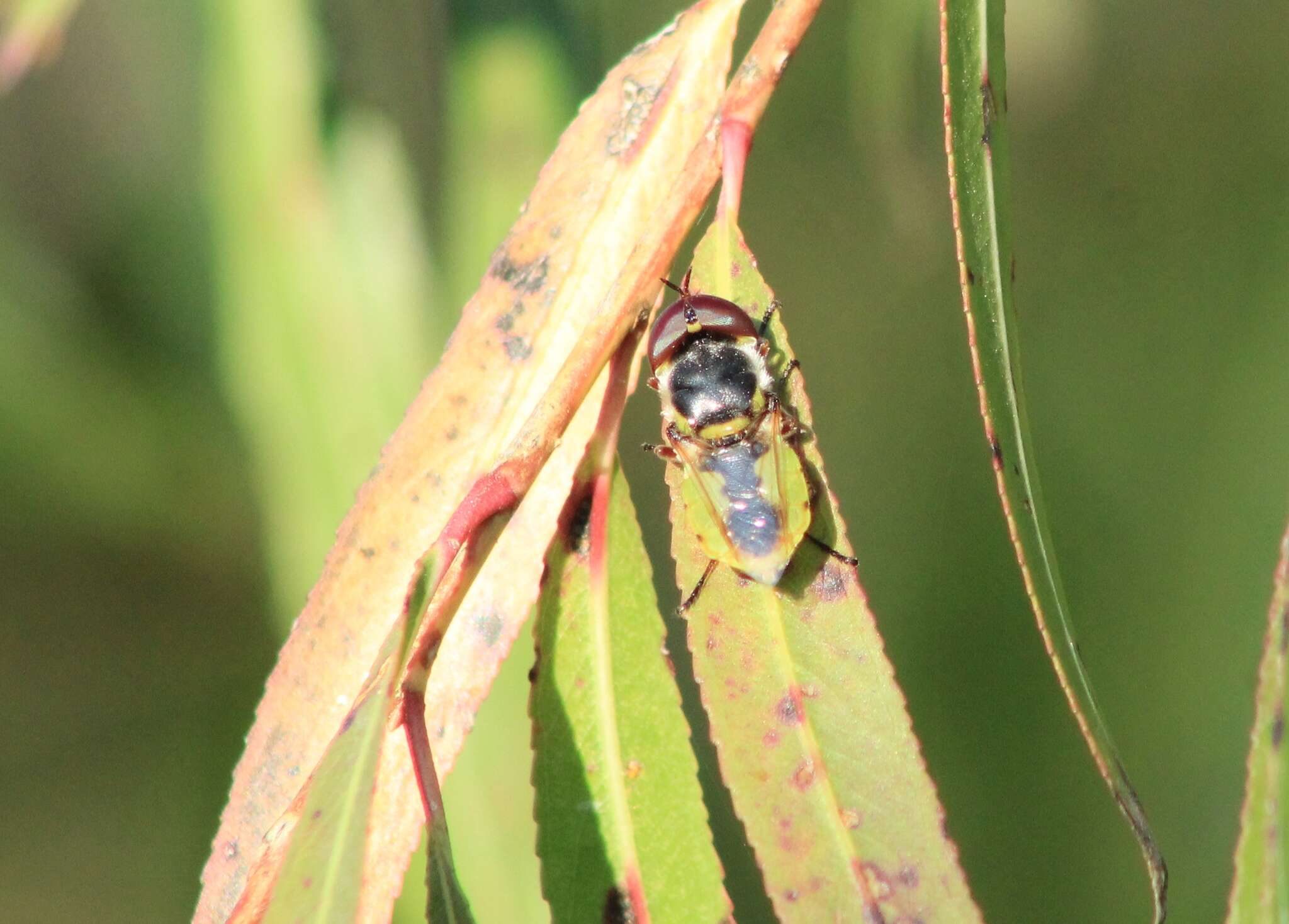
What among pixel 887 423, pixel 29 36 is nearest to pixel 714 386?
pixel 29 36

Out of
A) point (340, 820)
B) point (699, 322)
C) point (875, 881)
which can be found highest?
point (699, 322)

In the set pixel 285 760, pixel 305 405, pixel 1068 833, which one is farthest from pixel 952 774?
pixel 285 760

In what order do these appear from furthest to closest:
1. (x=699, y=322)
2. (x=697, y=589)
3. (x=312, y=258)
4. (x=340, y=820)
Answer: (x=312, y=258) < (x=699, y=322) < (x=697, y=589) < (x=340, y=820)

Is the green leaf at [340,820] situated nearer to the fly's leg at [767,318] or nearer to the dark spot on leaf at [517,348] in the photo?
the dark spot on leaf at [517,348]

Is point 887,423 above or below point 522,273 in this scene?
above

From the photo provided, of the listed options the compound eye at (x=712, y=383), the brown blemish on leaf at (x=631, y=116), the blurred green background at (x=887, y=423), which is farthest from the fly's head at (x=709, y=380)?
the blurred green background at (x=887, y=423)

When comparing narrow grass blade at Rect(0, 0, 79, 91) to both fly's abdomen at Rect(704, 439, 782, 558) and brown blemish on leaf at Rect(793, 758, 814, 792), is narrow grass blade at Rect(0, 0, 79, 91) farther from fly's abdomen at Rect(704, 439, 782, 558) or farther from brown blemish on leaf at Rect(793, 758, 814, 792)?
brown blemish on leaf at Rect(793, 758, 814, 792)

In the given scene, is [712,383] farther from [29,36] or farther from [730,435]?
[29,36]
